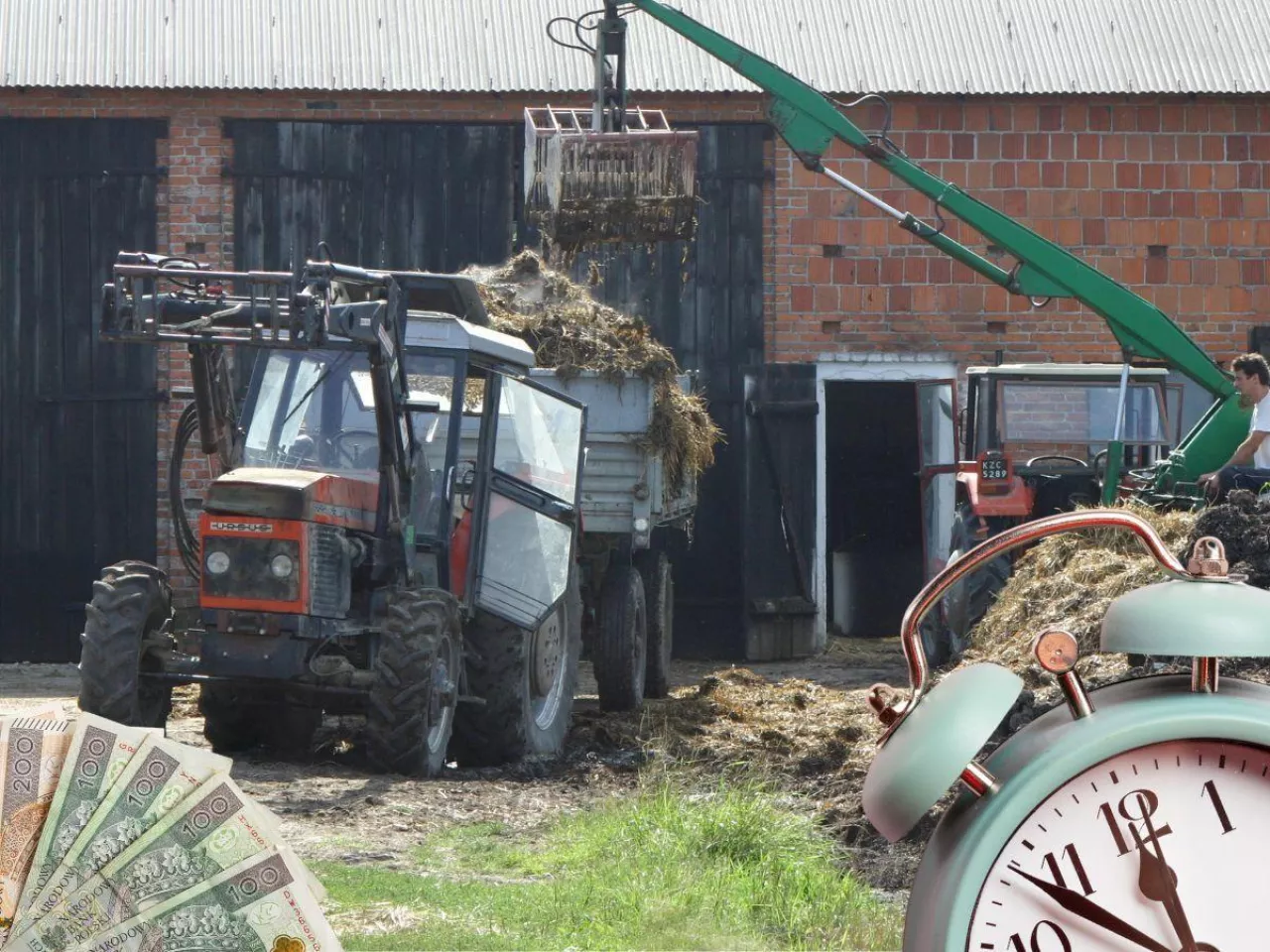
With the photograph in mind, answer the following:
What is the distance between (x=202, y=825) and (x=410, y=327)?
597cm

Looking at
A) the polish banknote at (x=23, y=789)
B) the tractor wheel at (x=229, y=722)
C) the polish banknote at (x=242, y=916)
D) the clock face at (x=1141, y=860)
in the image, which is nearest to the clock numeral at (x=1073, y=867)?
the clock face at (x=1141, y=860)

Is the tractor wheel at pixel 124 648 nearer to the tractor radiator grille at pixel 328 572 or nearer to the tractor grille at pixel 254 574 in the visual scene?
the tractor grille at pixel 254 574

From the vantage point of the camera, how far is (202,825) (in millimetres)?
2559

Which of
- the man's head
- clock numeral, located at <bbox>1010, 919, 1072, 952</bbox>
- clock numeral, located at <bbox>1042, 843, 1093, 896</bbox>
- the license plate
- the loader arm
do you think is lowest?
the license plate

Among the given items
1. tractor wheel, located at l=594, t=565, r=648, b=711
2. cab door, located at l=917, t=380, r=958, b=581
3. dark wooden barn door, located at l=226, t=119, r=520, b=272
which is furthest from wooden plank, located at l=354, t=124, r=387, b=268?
tractor wheel, located at l=594, t=565, r=648, b=711

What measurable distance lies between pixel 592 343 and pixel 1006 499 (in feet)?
8.64

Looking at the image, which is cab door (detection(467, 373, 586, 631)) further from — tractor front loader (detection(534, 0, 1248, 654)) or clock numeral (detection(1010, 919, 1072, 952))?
clock numeral (detection(1010, 919, 1072, 952))

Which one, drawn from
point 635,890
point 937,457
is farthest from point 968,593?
point 635,890

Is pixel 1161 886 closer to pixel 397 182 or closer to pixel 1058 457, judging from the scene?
pixel 1058 457

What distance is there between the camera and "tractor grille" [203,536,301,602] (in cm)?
766

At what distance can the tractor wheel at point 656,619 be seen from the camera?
11789 mm

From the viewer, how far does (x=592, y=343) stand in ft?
36.7

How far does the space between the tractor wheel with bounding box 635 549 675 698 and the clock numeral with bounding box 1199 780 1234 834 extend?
9.30 m

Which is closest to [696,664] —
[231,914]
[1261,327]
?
[1261,327]
